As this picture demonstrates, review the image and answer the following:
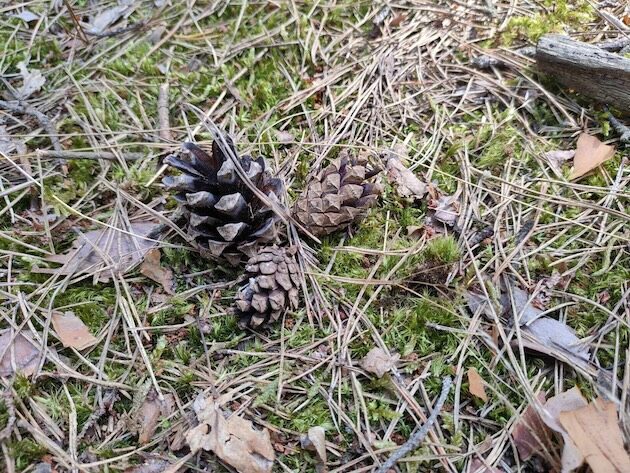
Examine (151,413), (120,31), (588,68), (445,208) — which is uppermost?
(588,68)

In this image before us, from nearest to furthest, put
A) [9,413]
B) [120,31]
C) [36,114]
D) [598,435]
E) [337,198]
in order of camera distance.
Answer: [598,435], [9,413], [337,198], [36,114], [120,31]

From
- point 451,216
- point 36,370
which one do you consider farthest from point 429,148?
point 36,370

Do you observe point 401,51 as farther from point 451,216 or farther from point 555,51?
point 451,216

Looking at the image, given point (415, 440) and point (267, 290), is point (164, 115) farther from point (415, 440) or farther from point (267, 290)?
point (415, 440)

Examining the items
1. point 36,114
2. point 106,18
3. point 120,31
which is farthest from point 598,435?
point 106,18

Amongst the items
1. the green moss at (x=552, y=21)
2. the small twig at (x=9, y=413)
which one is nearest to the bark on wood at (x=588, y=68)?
the green moss at (x=552, y=21)

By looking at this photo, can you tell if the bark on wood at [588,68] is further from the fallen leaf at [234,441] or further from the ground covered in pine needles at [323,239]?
the fallen leaf at [234,441]
